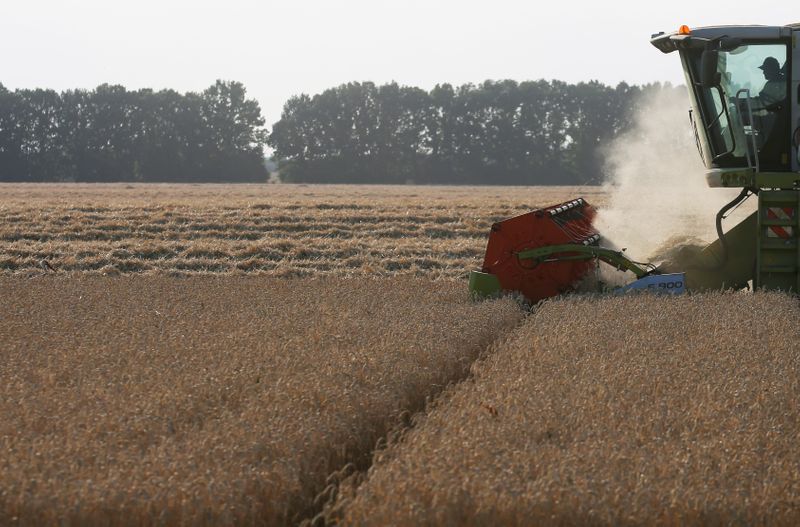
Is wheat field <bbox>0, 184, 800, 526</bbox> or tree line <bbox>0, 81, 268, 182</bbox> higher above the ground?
tree line <bbox>0, 81, 268, 182</bbox>

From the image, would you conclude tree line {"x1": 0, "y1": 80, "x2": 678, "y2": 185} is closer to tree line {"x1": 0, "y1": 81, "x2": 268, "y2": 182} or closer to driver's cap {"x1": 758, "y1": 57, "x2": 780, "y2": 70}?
tree line {"x1": 0, "y1": 81, "x2": 268, "y2": 182}

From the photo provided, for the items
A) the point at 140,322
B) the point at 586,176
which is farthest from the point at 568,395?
the point at 586,176

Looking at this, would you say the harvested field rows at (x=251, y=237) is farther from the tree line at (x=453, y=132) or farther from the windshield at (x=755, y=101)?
the tree line at (x=453, y=132)

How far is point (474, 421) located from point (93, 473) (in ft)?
6.33

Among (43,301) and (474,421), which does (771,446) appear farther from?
(43,301)

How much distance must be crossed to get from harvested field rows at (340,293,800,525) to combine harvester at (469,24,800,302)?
3512 mm

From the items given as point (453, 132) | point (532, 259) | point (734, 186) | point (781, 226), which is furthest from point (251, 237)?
point (453, 132)

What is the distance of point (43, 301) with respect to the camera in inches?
463

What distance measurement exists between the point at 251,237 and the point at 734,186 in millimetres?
11629

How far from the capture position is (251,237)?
21344 millimetres

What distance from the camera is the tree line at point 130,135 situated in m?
79.0

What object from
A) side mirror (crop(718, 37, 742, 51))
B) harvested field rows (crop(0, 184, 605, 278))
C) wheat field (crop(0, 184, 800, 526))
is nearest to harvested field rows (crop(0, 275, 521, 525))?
wheat field (crop(0, 184, 800, 526))

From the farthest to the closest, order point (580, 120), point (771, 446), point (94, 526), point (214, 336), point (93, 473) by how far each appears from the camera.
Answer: point (580, 120)
point (214, 336)
point (771, 446)
point (93, 473)
point (94, 526)

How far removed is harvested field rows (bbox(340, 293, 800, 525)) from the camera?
431 centimetres
